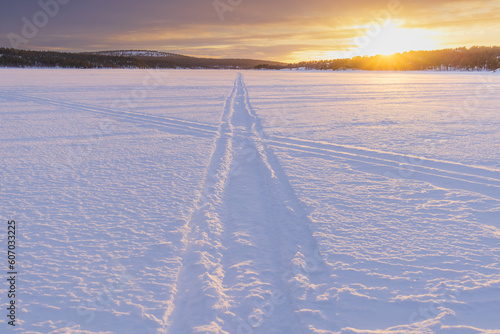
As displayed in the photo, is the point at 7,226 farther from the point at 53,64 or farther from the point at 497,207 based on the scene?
the point at 53,64

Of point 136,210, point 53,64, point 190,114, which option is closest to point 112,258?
point 136,210

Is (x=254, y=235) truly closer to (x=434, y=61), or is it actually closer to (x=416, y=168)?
(x=416, y=168)

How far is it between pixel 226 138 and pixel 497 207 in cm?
545

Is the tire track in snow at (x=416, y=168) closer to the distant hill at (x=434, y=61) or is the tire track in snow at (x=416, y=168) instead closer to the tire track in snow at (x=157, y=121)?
the tire track in snow at (x=157, y=121)

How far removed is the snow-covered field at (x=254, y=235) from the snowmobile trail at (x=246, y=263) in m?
0.01

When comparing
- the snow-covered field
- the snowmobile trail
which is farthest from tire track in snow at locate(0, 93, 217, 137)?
the snowmobile trail

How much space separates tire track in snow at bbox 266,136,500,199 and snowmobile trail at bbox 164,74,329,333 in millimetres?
2008

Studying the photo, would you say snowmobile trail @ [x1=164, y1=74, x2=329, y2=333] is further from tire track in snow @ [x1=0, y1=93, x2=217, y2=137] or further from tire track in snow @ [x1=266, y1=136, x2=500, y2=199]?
tire track in snow @ [x1=0, y1=93, x2=217, y2=137]

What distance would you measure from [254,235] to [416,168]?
12.3 ft

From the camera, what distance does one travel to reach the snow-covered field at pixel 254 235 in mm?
2535

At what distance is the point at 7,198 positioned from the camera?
467 centimetres

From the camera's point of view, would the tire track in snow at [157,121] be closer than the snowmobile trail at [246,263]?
No

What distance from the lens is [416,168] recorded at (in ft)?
19.6

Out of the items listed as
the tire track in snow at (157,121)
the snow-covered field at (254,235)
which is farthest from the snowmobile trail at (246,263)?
the tire track in snow at (157,121)
